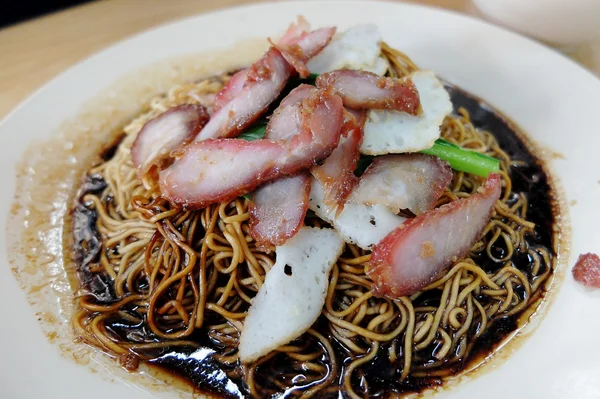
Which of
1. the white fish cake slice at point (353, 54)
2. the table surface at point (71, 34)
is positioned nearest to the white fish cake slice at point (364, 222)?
the white fish cake slice at point (353, 54)

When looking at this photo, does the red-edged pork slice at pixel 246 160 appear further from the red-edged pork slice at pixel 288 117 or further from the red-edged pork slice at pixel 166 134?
the red-edged pork slice at pixel 166 134

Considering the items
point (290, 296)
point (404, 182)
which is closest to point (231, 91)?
point (404, 182)

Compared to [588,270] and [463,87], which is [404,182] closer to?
[588,270]

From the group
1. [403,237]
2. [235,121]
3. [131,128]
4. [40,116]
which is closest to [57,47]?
[40,116]

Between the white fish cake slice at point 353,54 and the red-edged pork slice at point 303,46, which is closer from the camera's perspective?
the red-edged pork slice at point 303,46

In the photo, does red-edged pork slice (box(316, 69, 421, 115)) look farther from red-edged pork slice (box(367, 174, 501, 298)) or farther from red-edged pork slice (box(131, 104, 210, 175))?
red-edged pork slice (box(131, 104, 210, 175))

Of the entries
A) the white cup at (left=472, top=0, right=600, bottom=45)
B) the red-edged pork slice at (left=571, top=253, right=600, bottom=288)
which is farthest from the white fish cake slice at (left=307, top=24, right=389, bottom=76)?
the red-edged pork slice at (left=571, top=253, right=600, bottom=288)

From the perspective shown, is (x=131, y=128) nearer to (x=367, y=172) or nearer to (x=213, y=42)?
(x=213, y=42)
